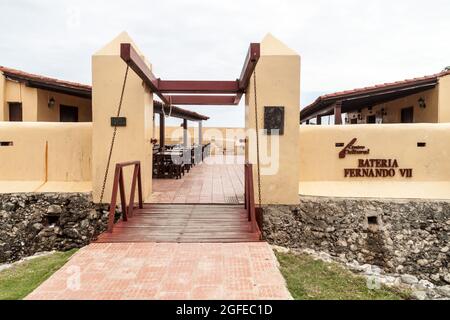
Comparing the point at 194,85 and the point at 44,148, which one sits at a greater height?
the point at 194,85

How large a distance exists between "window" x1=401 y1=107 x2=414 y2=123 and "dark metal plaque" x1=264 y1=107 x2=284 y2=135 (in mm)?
8119

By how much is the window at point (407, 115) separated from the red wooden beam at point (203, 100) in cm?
737

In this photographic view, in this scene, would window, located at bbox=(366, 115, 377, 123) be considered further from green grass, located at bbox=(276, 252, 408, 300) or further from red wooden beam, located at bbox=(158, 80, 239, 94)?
green grass, located at bbox=(276, 252, 408, 300)

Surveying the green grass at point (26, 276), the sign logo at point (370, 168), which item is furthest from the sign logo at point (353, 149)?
the green grass at point (26, 276)

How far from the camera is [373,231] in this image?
750 cm

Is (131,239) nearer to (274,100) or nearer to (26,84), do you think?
(274,100)

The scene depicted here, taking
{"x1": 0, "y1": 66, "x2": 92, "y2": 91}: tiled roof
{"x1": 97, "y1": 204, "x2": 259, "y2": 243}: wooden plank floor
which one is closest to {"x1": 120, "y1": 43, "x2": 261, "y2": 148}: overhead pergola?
{"x1": 97, "y1": 204, "x2": 259, "y2": 243}: wooden plank floor

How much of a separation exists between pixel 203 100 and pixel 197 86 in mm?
1883

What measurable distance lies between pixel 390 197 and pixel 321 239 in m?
1.80

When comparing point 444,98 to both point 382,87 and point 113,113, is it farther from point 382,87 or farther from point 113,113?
point 113,113

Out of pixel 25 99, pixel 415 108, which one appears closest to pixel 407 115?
pixel 415 108

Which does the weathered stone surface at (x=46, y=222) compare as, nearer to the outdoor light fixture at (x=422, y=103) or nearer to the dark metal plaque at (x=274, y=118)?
the dark metal plaque at (x=274, y=118)

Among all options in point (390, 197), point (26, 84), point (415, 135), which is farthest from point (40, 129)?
point (415, 135)

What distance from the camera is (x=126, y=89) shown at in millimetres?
7719
